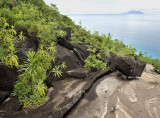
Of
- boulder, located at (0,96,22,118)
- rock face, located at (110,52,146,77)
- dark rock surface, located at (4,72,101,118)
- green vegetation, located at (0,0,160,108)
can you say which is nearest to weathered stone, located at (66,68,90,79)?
dark rock surface, located at (4,72,101,118)

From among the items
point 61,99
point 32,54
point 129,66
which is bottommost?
point 61,99

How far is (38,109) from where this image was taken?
Answer: 16.2 ft

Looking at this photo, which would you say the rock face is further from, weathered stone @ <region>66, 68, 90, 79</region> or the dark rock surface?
weathered stone @ <region>66, 68, 90, 79</region>

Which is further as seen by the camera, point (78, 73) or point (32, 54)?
point (78, 73)

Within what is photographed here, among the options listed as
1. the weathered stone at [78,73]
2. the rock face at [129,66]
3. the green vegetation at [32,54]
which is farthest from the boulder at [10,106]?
the rock face at [129,66]

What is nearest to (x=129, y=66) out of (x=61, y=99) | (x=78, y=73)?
(x=78, y=73)

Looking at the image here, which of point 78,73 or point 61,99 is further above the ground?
point 78,73

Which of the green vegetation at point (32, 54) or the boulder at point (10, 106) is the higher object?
the green vegetation at point (32, 54)

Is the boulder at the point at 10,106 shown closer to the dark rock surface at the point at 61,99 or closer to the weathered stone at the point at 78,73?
the dark rock surface at the point at 61,99

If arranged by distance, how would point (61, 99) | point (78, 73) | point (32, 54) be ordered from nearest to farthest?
point (32, 54)
point (61, 99)
point (78, 73)

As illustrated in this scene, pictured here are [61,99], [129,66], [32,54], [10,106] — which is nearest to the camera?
[32,54]

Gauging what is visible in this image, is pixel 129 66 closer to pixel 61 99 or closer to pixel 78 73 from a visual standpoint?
pixel 78 73

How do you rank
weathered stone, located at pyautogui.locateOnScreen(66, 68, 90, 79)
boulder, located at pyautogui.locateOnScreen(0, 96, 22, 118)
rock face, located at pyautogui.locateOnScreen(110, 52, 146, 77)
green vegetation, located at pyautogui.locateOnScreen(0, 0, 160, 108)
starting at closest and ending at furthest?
1. green vegetation, located at pyautogui.locateOnScreen(0, 0, 160, 108)
2. boulder, located at pyautogui.locateOnScreen(0, 96, 22, 118)
3. weathered stone, located at pyautogui.locateOnScreen(66, 68, 90, 79)
4. rock face, located at pyautogui.locateOnScreen(110, 52, 146, 77)

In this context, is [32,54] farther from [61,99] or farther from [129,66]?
[129,66]
